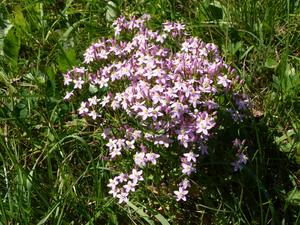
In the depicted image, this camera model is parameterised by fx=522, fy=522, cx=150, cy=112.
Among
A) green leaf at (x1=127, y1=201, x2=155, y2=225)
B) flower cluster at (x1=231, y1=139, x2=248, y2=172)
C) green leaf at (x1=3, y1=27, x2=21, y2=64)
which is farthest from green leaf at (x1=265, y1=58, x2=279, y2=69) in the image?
green leaf at (x1=3, y1=27, x2=21, y2=64)

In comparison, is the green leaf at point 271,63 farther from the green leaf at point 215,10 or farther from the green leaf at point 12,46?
the green leaf at point 12,46

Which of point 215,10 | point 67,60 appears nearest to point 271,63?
point 215,10

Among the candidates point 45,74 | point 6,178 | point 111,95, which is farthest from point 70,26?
point 6,178

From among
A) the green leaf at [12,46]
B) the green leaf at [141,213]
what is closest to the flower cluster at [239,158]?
the green leaf at [141,213]

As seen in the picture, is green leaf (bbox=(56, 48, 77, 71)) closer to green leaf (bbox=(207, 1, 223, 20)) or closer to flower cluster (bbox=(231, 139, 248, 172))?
green leaf (bbox=(207, 1, 223, 20))

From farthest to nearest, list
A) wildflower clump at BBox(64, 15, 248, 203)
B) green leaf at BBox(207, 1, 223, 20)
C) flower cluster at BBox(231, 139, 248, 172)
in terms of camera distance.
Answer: green leaf at BBox(207, 1, 223, 20), flower cluster at BBox(231, 139, 248, 172), wildflower clump at BBox(64, 15, 248, 203)

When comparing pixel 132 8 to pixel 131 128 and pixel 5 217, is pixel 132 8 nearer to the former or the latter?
pixel 131 128
